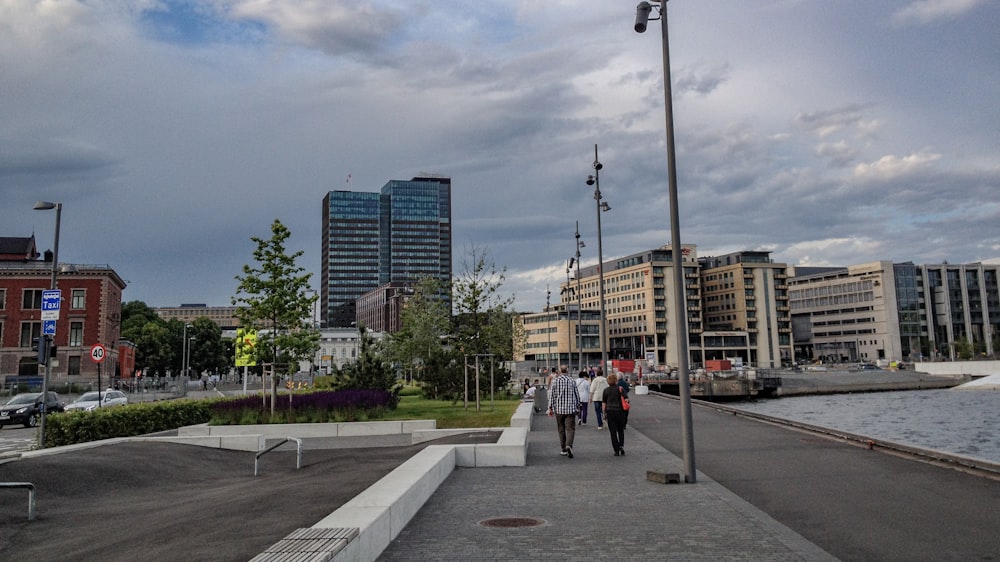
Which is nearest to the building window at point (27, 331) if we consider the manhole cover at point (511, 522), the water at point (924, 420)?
the water at point (924, 420)

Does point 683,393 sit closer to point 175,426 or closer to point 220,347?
point 175,426

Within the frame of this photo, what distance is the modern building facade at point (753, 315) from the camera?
142 metres

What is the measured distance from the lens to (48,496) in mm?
11234

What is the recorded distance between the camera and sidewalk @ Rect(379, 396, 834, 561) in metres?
7.06

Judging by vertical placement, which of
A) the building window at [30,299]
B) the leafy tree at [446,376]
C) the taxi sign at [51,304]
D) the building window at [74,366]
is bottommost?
the leafy tree at [446,376]

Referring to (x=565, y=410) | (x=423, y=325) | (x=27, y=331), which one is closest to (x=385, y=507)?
(x=565, y=410)

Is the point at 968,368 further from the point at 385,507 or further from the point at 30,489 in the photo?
the point at 30,489

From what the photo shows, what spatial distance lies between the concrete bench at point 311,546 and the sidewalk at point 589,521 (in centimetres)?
109

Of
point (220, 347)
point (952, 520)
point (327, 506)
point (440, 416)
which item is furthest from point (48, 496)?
point (220, 347)

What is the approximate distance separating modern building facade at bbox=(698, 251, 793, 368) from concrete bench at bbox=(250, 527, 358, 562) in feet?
458

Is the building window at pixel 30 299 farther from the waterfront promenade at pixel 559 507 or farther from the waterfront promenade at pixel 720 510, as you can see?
the waterfront promenade at pixel 720 510

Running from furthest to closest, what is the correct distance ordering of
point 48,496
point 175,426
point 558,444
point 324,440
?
point 175,426, point 324,440, point 558,444, point 48,496

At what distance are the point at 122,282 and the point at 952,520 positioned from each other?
276 feet

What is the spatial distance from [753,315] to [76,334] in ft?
385
